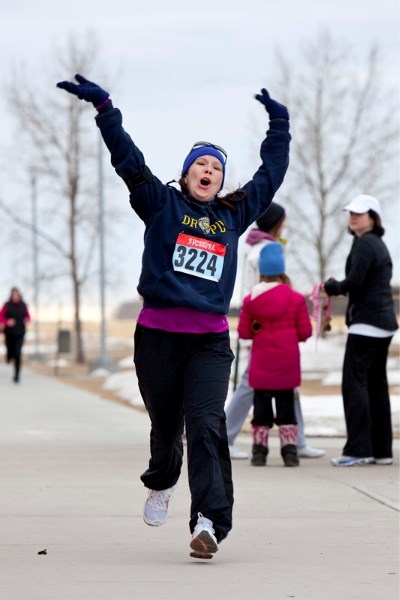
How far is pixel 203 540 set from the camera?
629 cm

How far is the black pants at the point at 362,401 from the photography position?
35.3ft

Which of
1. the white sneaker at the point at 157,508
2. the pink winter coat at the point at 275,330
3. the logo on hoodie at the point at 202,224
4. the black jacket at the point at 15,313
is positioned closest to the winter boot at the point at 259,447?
the pink winter coat at the point at 275,330

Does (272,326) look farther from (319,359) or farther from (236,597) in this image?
(319,359)

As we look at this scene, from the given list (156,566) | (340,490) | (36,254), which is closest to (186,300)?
(156,566)

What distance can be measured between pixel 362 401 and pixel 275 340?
75cm

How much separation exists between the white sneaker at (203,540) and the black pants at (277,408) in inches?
173

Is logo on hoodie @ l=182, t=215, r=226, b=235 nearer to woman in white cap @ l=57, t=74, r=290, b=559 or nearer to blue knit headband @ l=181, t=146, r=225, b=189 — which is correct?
woman in white cap @ l=57, t=74, r=290, b=559

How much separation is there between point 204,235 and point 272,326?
167 inches

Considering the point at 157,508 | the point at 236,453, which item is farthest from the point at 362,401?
the point at 157,508

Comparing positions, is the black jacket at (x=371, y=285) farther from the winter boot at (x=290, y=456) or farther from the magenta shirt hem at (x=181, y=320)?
the magenta shirt hem at (x=181, y=320)

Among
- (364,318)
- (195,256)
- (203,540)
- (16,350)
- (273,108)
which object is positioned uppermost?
(273,108)

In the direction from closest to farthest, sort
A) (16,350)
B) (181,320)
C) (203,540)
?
(203,540)
(181,320)
(16,350)

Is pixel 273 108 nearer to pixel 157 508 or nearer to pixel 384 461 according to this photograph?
pixel 157 508

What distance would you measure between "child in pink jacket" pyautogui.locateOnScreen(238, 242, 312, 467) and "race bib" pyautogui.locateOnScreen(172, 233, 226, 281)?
4.10 m
